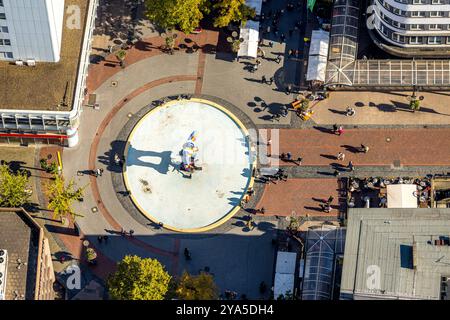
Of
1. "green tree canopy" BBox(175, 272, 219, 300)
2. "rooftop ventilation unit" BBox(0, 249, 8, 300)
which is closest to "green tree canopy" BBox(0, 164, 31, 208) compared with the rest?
"rooftop ventilation unit" BBox(0, 249, 8, 300)

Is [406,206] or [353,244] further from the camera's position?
[406,206]

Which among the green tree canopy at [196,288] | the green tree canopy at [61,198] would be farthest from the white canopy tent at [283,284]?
the green tree canopy at [61,198]

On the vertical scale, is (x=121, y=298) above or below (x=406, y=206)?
below

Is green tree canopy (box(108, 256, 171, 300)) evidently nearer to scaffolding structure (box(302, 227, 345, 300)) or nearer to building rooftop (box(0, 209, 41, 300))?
building rooftop (box(0, 209, 41, 300))

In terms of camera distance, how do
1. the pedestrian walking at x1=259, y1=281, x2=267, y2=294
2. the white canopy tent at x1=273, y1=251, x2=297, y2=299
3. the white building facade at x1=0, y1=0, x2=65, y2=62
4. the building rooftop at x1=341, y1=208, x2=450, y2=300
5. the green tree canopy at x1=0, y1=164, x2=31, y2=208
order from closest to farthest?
the building rooftop at x1=341, y1=208, x2=450, y2=300 < the white building facade at x1=0, y1=0, x2=65, y2=62 < the white canopy tent at x1=273, y1=251, x2=297, y2=299 < the green tree canopy at x1=0, y1=164, x2=31, y2=208 < the pedestrian walking at x1=259, y1=281, x2=267, y2=294

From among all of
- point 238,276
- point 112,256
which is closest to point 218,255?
point 238,276
